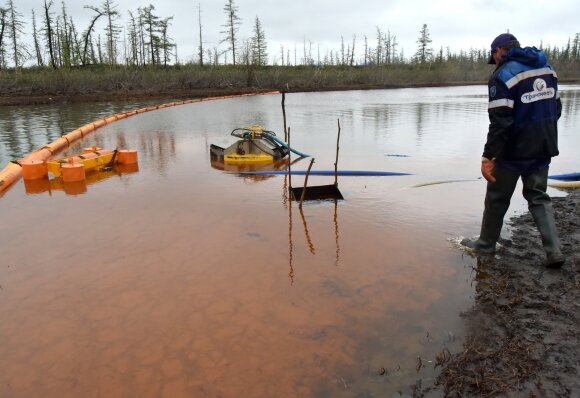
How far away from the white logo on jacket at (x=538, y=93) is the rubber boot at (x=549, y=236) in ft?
3.04

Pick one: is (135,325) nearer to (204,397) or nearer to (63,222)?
(204,397)

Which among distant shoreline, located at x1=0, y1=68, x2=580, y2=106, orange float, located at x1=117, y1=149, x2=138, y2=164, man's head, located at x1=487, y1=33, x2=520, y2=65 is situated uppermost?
distant shoreline, located at x1=0, y1=68, x2=580, y2=106

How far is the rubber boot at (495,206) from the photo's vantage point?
3932 millimetres

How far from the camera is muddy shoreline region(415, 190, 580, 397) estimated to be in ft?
8.45

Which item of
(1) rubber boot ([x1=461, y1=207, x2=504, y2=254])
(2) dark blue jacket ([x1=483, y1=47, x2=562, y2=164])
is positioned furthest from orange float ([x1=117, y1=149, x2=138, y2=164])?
(2) dark blue jacket ([x1=483, y1=47, x2=562, y2=164])

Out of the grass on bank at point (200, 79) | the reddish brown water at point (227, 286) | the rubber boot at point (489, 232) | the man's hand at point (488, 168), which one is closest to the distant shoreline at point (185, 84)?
the grass on bank at point (200, 79)

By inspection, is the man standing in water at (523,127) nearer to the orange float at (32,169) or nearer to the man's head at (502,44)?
the man's head at (502,44)

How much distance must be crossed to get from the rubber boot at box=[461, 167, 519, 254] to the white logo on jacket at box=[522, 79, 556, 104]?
24.8 inches

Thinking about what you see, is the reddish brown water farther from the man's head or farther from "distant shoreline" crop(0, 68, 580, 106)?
"distant shoreline" crop(0, 68, 580, 106)

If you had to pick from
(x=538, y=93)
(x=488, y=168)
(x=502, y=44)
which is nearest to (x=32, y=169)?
(x=488, y=168)

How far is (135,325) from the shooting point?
3.35 m

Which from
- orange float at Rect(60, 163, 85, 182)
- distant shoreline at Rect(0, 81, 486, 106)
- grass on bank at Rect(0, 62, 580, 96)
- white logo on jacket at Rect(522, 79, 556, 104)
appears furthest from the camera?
grass on bank at Rect(0, 62, 580, 96)

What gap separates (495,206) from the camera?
4062 mm

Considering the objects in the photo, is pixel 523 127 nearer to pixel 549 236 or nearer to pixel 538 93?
pixel 538 93
